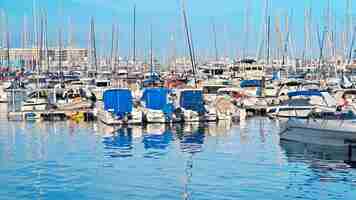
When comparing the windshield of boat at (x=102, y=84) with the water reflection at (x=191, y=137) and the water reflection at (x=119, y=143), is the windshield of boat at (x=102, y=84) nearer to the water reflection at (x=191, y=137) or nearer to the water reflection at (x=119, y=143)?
the water reflection at (x=191, y=137)

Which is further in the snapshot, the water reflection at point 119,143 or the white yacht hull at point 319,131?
the water reflection at point 119,143

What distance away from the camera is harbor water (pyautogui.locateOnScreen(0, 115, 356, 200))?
70.0 ft

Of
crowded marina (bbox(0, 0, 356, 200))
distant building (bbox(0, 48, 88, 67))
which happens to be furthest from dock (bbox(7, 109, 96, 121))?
distant building (bbox(0, 48, 88, 67))

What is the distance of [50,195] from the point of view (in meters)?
20.8

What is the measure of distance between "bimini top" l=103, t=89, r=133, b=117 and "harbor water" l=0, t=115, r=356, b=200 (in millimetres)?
3566

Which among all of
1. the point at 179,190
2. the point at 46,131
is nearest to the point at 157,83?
the point at 46,131

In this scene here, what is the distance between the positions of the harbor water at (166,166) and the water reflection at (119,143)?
44mm

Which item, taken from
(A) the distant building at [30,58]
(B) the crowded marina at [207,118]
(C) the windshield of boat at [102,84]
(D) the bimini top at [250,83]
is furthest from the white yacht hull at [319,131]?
(A) the distant building at [30,58]

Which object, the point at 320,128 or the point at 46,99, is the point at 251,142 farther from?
the point at 46,99

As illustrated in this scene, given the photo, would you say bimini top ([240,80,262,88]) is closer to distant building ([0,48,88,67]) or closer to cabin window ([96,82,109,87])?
cabin window ([96,82,109,87])

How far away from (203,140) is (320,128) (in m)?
6.50

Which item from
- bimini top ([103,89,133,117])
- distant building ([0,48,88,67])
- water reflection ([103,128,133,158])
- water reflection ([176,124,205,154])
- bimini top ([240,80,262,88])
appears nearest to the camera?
water reflection ([103,128,133,158])

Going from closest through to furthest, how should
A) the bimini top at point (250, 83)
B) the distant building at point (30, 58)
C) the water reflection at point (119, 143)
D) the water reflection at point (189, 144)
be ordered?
the water reflection at point (189, 144)
the water reflection at point (119, 143)
the bimini top at point (250, 83)
the distant building at point (30, 58)

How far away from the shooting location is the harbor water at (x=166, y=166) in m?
21.3
